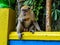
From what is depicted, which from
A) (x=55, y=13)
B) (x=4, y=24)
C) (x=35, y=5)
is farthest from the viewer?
(x=35, y=5)


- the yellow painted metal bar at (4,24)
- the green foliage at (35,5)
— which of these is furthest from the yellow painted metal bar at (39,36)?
the green foliage at (35,5)

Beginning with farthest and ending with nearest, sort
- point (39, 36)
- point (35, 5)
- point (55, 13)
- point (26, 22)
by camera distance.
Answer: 1. point (35, 5)
2. point (55, 13)
3. point (26, 22)
4. point (39, 36)

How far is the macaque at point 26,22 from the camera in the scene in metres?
6.18

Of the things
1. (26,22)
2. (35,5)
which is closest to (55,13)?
(35,5)

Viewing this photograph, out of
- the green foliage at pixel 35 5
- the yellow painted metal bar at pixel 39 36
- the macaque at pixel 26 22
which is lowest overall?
the yellow painted metal bar at pixel 39 36

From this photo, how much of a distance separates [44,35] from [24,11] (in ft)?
2.68

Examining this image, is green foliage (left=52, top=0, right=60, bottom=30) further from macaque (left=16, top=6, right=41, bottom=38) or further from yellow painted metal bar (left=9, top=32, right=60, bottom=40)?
yellow painted metal bar (left=9, top=32, right=60, bottom=40)

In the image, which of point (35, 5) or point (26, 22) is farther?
point (35, 5)

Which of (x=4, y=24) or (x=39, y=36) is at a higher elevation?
(x=4, y=24)

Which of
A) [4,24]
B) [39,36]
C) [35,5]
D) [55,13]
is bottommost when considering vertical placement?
[39,36]

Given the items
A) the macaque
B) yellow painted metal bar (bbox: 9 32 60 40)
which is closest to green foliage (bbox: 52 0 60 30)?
the macaque

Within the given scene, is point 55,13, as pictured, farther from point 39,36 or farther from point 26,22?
point 39,36

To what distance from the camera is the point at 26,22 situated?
6387mm

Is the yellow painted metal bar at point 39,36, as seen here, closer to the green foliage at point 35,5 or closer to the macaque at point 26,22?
the macaque at point 26,22
